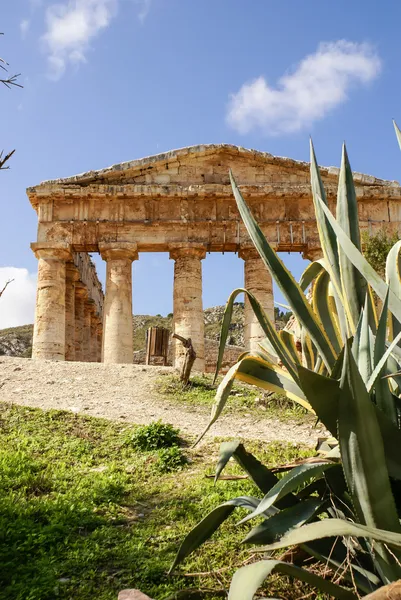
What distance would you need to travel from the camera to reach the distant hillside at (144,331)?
43250mm

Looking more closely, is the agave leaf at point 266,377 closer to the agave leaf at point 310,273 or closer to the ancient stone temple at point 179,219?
the agave leaf at point 310,273

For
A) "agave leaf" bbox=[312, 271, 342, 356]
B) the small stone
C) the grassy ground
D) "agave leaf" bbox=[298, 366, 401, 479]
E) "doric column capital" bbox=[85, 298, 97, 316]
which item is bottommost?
the grassy ground

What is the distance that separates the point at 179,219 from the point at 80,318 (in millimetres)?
7252

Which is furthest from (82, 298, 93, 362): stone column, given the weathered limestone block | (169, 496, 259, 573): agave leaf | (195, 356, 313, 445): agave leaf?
(169, 496, 259, 573): agave leaf

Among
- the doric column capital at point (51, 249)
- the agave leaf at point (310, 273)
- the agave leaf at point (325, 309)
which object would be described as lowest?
the agave leaf at point (325, 309)

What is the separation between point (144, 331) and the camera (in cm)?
4941

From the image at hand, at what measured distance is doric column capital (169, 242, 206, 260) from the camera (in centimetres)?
1989

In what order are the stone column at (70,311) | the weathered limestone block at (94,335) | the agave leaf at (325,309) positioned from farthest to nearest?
the weathered limestone block at (94,335)
the stone column at (70,311)
the agave leaf at (325,309)

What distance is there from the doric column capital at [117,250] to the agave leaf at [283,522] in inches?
707

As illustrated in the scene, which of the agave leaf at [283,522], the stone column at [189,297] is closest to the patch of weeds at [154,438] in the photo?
the agave leaf at [283,522]

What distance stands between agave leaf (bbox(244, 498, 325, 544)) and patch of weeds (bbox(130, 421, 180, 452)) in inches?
233

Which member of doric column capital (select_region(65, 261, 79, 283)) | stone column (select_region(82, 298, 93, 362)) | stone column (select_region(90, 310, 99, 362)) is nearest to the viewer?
doric column capital (select_region(65, 261, 79, 283))

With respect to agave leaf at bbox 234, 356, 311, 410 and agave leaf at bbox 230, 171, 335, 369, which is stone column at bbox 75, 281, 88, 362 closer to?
agave leaf at bbox 234, 356, 311, 410

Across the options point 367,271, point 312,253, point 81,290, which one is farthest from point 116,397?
point 81,290
